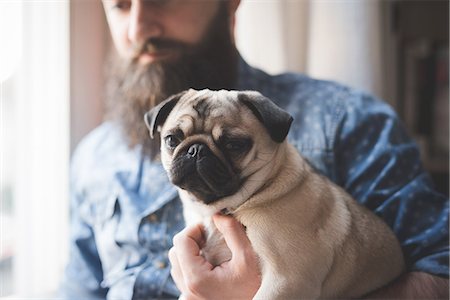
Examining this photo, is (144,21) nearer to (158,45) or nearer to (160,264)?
(158,45)

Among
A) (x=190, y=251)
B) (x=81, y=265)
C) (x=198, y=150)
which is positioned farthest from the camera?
(x=81, y=265)

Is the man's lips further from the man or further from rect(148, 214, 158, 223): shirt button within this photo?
rect(148, 214, 158, 223): shirt button

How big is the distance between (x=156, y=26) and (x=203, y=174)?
0.84 ft

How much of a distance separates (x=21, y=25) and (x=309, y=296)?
1.99 feet

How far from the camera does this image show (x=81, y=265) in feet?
2.93

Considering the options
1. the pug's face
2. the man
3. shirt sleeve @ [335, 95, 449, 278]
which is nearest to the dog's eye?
the pug's face

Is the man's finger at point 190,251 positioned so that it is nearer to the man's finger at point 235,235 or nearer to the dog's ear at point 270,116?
the man's finger at point 235,235

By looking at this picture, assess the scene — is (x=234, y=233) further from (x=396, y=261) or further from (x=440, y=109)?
(x=440, y=109)

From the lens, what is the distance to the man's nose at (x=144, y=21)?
2.22 ft

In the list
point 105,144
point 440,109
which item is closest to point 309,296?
point 105,144

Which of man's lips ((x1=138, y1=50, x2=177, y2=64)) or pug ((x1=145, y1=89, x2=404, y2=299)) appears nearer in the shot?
pug ((x1=145, y1=89, x2=404, y2=299))

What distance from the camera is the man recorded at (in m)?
0.69

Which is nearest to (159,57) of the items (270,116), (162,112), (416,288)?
(162,112)

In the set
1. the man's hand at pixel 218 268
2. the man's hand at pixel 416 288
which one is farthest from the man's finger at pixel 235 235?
the man's hand at pixel 416 288
